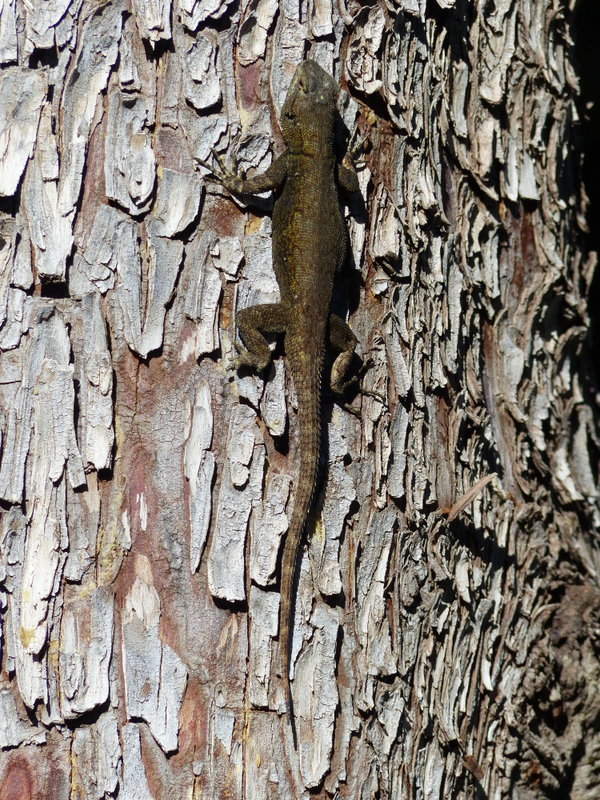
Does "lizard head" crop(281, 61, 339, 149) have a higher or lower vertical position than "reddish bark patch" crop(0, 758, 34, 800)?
higher

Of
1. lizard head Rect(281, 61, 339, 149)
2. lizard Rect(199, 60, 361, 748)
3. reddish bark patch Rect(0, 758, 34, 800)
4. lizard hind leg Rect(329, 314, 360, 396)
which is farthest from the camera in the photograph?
lizard hind leg Rect(329, 314, 360, 396)

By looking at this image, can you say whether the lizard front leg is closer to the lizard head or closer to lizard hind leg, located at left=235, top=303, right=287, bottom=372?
the lizard head

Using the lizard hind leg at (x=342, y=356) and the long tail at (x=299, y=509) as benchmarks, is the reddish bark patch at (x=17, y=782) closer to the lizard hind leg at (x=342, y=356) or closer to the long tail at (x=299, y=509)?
the long tail at (x=299, y=509)

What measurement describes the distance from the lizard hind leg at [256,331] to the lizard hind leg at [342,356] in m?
0.23

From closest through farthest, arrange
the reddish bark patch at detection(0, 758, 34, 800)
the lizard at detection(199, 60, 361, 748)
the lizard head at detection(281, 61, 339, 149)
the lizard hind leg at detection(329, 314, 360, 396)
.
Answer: the reddish bark patch at detection(0, 758, 34, 800), the lizard at detection(199, 60, 361, 748), the lizard head at detection(281, 61, 339, 149), the lizard hind leg at detection(329, 314, 360, 396)

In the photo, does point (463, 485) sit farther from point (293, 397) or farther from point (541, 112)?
point (541, 112)

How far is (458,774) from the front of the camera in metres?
3.32

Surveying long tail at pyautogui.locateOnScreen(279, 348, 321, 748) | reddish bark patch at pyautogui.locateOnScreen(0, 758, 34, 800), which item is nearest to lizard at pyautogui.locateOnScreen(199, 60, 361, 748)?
long tail at pyautogui.locateOnScreen(279, 348, 321, 748)

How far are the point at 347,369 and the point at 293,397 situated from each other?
25 cm

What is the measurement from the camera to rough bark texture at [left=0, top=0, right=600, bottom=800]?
109 inches

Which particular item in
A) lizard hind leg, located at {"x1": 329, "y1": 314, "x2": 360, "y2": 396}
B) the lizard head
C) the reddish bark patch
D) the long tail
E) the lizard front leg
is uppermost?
the lizard head

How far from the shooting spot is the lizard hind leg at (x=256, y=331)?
9.61 ft

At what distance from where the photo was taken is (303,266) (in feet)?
10.9

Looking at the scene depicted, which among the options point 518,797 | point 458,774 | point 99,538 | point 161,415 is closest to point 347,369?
point 161,415
